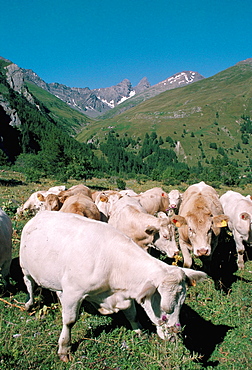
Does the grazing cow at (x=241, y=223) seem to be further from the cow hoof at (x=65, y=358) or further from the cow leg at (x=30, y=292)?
the cow leg at (x=30, y=292)

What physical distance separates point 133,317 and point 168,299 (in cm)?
162

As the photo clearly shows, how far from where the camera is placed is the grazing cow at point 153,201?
12.6 meters

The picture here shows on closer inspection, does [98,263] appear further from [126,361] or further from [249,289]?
[249,289]

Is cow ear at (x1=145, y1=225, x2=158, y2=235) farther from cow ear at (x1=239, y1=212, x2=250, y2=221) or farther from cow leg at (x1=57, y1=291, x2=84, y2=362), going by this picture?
cow ear at (x1=239, y1=212, x2=250, y2=221)

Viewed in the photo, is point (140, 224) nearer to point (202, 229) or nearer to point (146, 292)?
point (202, 229)

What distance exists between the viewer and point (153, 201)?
13.0 meters

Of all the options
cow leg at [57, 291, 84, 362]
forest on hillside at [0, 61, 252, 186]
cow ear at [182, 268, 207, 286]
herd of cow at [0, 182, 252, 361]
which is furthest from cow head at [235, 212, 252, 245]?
forest on hillside at [0, 61, 252, 186]

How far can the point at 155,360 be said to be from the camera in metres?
4.89

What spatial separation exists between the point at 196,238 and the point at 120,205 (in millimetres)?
3243

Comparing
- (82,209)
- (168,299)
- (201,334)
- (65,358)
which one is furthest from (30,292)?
(201,334)

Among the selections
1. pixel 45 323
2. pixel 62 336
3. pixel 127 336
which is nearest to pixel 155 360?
pixel 127 336

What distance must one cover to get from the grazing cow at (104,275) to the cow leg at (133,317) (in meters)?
0.02

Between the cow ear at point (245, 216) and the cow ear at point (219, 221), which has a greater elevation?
the cow ear at point (219, 221)

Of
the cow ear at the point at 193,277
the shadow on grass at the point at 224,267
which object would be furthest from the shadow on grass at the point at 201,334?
the shadow on grass at the point at 224,267
